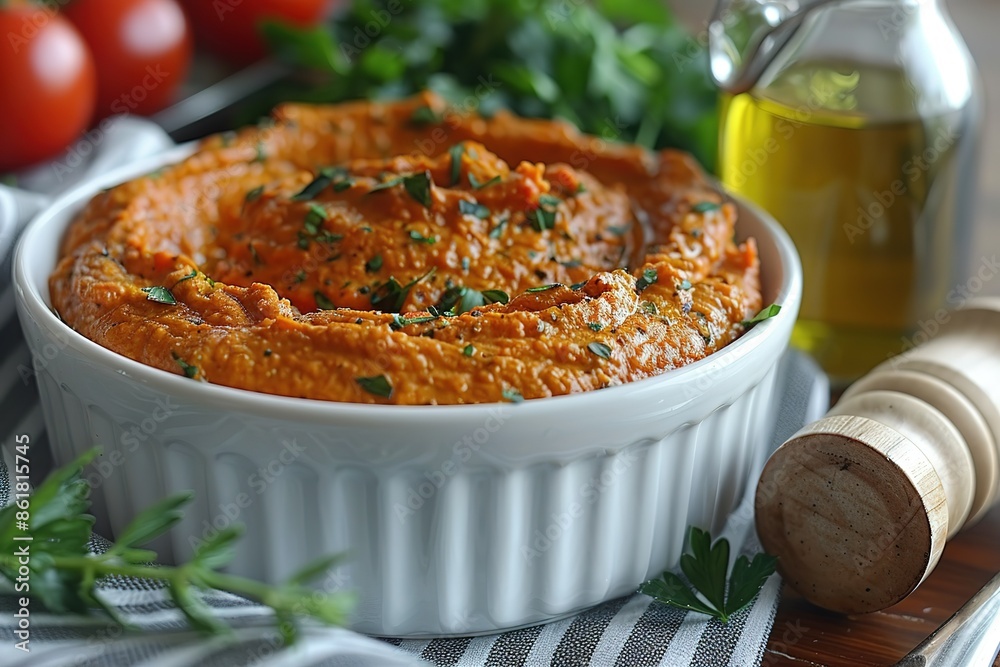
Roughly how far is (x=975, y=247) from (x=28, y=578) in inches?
105

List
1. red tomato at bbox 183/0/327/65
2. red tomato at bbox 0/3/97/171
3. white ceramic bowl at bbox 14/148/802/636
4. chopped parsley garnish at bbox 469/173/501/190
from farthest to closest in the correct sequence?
red tomato at bbox 183/0/327/65, red tomato at bbox 0/3/97/171, chopped parsley garnish at bbox 469/173/501/190, white ceramic bowl at bbox 14/148/802/636

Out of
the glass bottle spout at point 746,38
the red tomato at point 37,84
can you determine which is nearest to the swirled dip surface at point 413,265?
the glass bottle spout at point 746,38

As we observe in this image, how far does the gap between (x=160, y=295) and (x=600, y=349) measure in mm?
720

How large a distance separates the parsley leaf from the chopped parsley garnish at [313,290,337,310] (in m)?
0.71

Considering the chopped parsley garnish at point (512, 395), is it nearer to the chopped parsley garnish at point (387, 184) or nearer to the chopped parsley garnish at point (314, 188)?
the chopped parsley garnish at point (387, 184)

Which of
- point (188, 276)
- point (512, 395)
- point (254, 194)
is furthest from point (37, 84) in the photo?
point (512, 395)

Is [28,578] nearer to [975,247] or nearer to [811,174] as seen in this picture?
[811,174]

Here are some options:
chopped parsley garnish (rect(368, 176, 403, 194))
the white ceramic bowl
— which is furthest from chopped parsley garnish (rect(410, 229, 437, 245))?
the white ceramic bowl

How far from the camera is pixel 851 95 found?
245cm

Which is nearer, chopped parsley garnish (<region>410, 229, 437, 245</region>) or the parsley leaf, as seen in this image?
the parsley leaf

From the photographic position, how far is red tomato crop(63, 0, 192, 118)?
314 cm

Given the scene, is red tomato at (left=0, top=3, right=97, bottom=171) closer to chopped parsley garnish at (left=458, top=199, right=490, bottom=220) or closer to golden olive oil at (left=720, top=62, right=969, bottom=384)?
chopped parsley garnish at (left=458, top=199, right=490, bottom=220)

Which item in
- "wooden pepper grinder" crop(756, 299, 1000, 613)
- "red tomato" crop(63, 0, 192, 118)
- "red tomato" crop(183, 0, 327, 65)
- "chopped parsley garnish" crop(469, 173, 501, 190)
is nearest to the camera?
"wooden pepper grinder" crop(756, 299, 1000, 613)

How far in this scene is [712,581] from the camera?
1836 mm
